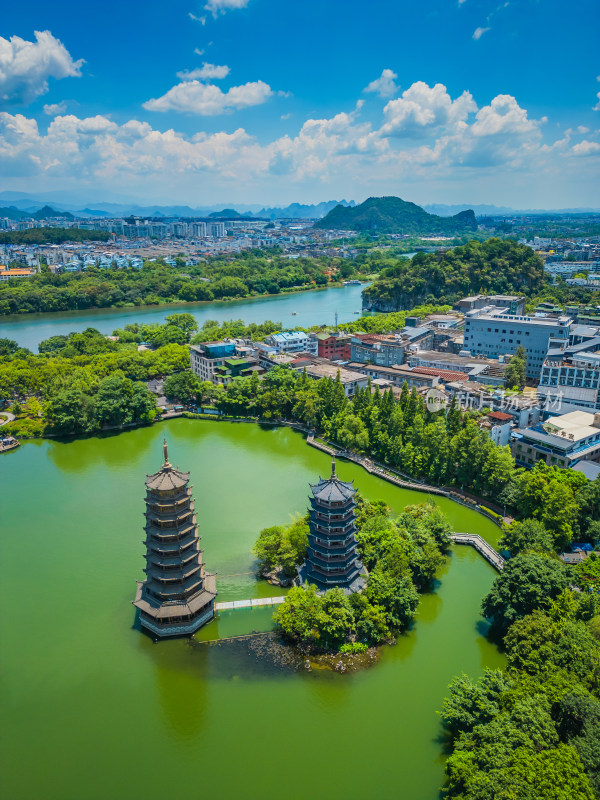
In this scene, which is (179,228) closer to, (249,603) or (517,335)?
(517,335)

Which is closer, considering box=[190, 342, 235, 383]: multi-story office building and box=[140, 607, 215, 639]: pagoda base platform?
box=[140, 607, 215, 639]: pagoda base platform

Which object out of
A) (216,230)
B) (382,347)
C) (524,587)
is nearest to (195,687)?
(524,587)

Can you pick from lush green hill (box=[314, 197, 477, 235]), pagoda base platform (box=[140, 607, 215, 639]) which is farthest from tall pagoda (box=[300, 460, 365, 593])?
lush green hill (box=[314, 197, 477, 235])

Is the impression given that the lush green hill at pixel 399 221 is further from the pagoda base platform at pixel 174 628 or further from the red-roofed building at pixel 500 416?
the pagoda base platform at pixel 174 628

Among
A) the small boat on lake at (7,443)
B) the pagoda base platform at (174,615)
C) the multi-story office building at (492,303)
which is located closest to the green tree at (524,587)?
the pagoda base platform at (174,615)

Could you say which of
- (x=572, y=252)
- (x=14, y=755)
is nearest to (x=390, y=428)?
(x=14, y=755)

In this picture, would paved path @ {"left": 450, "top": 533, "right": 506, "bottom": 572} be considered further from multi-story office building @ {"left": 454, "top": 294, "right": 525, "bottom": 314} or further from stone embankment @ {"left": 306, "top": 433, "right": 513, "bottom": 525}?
multi-story office building @ {"left": 454, "top": 294, "right": 525, "bottom": 314}
